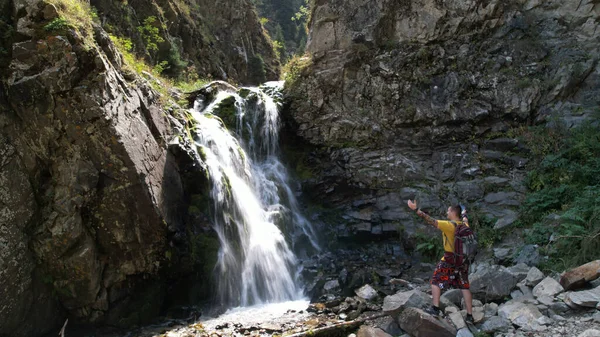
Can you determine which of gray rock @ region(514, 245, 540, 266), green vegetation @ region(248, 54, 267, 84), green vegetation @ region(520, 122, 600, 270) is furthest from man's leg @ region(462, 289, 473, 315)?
green vegetation @ region(248, 54, 267, 84)

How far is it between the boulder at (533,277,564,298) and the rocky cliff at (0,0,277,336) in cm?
722

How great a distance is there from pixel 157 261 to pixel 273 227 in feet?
12.1

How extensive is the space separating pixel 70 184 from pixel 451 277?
23.8 feet

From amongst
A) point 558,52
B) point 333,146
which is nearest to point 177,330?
point 333,146

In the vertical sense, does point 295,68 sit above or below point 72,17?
above

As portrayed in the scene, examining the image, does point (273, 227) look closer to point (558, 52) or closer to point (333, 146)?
point (333, 146)

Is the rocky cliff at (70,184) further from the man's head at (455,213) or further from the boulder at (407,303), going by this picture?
the man's head at (455,213)

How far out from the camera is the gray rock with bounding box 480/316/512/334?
5.20m

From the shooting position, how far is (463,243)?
18.7ft

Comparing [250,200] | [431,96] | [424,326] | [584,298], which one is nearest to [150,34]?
[250,200]

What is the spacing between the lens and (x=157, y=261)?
823 cm

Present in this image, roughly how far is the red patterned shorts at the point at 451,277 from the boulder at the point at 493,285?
841 mm

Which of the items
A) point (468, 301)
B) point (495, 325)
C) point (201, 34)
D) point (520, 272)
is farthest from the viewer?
point (201, 34)

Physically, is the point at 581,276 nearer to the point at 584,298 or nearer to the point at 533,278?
the point at 584,298
